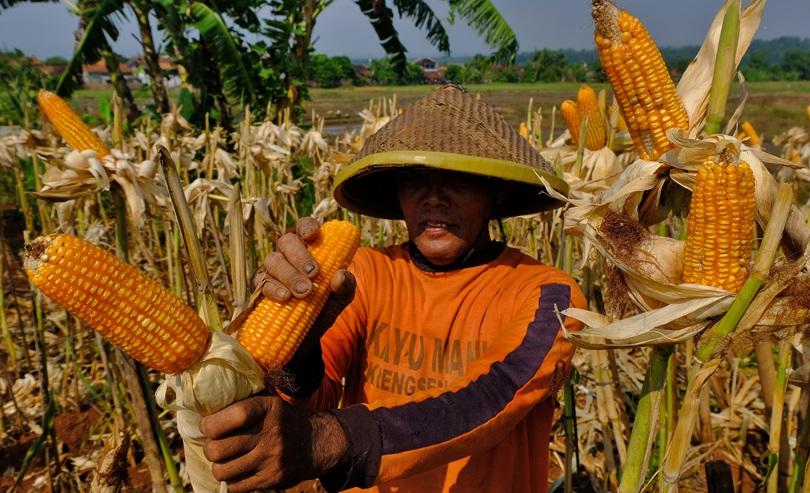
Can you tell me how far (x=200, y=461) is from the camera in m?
1.21

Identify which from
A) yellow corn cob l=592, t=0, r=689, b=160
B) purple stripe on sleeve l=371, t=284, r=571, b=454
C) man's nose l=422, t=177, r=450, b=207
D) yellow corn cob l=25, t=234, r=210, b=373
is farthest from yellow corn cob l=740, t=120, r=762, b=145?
yellow corn cob l=25, t=234, r=210, b=373

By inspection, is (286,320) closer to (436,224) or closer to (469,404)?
(469,404)

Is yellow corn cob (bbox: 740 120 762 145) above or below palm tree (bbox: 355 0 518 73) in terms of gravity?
below

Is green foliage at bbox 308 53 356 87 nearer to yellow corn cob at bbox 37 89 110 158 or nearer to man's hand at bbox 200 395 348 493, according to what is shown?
yellow corn cob at bbox 37 89 110 158

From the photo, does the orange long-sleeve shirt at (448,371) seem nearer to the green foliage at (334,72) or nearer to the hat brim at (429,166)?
the hat brim at (429,166)

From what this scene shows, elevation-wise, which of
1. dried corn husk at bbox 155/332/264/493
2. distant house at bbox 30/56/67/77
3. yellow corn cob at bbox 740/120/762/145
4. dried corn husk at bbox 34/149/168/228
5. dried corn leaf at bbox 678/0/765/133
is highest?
distant house at bbox 30/56/67/77

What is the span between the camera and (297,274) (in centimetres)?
130

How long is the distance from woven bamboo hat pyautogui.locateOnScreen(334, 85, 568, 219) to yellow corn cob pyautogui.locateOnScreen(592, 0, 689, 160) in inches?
12.4

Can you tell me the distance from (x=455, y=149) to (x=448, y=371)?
71 centimetres

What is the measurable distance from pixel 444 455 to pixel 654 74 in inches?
43.2

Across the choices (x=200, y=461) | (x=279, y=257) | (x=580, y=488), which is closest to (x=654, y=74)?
(x=279, y=257)

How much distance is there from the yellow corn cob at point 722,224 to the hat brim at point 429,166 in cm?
47

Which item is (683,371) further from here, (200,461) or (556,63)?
(556,63)

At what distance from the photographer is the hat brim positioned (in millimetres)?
1541
